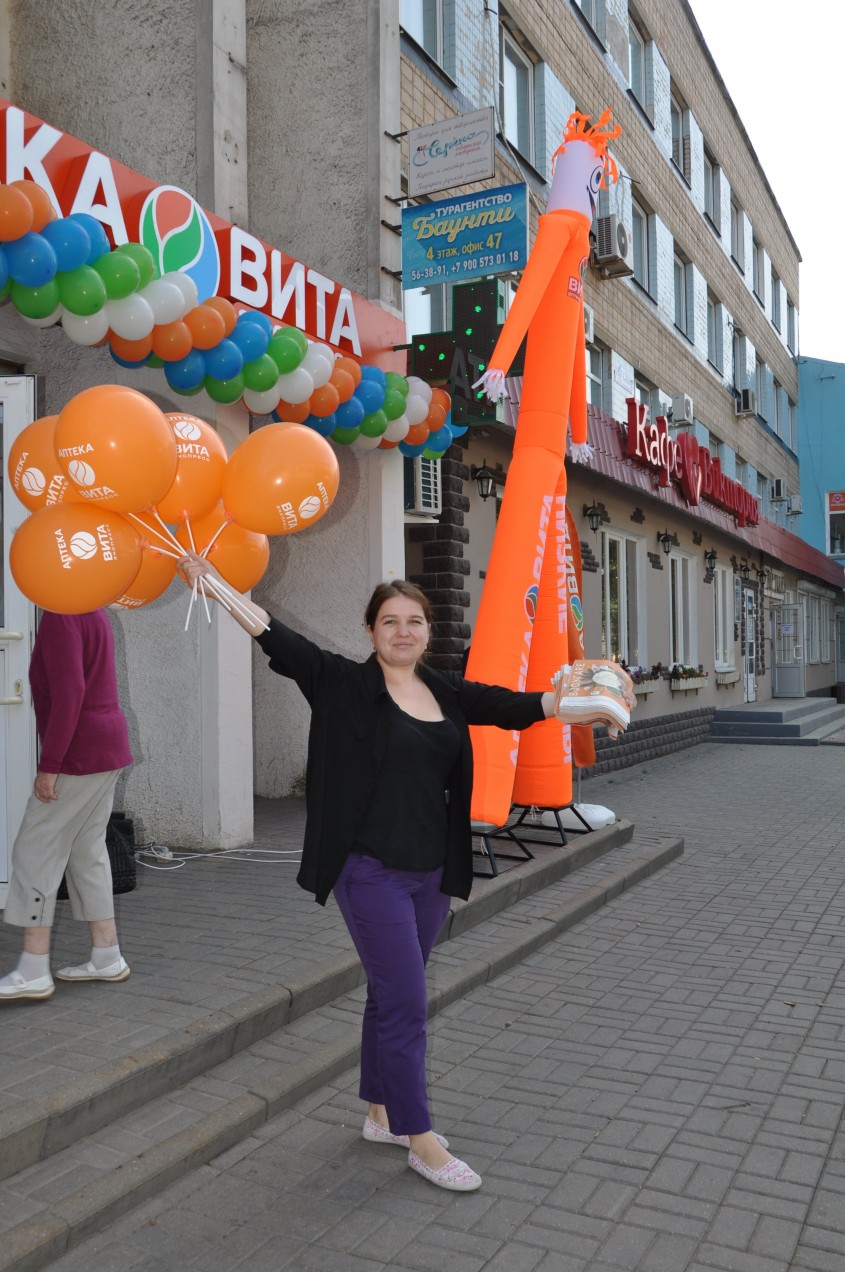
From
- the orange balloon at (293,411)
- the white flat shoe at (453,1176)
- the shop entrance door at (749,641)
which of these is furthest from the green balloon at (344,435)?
the shop entrance door at (749,641)

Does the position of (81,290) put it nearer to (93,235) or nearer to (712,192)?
(93,235)

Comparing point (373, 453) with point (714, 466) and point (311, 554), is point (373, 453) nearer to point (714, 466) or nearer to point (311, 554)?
point (311, 554)

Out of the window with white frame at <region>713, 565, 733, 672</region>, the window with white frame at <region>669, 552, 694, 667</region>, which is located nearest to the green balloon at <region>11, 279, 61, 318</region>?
the window with white frame at <region>669, 552, 694, 667</region>

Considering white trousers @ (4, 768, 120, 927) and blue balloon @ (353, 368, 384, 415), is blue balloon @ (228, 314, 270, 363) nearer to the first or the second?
blue balloon @ (353, 368, 384, 415)

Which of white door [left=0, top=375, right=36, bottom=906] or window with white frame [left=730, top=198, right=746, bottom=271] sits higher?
window with white frame [left=730, top=198, right=746, bottom=271]

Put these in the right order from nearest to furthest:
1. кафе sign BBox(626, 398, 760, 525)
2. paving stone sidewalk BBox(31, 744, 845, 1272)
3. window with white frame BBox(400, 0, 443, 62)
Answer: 1. paving stone sidewalk BBox(31, 744, 845, 1272)
2. window with white frame BBox(400, 0, 443, 62)
3. кафе sign BBox(626, 398, 760, 525)

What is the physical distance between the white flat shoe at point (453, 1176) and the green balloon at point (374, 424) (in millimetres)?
4749

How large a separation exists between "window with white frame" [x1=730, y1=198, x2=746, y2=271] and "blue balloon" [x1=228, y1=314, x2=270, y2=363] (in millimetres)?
19772

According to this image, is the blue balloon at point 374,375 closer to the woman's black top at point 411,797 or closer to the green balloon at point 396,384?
the green balloon at point 396,384

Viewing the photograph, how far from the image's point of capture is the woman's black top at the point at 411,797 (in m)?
3.12

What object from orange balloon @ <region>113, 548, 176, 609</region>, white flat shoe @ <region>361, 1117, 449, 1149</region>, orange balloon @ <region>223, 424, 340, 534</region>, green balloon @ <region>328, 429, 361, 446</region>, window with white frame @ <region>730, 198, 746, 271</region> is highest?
window with white frame @ <region>730, 198, 746, 271</region>

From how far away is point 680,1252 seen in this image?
9.32 feet

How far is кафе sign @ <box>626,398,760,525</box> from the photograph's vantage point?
Result: 13.2 m

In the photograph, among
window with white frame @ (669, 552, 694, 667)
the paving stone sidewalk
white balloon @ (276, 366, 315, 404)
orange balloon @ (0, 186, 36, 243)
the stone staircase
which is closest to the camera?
the paving stone sidewalk
